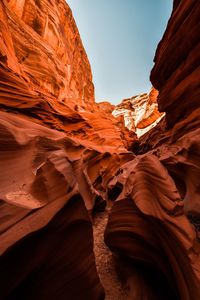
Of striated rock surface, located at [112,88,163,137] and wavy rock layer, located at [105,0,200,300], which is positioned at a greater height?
striated rock surface, located at [112,88,163,137]

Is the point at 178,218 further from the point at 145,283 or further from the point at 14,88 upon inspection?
the point at 14,88

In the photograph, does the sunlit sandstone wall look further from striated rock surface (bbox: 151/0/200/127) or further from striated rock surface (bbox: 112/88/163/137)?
striated rock surface (bbox: 112/88/163/137)

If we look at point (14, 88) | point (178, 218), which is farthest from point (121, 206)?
point (14, 88)

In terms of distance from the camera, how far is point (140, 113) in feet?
128

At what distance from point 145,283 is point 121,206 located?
1410 millimetres

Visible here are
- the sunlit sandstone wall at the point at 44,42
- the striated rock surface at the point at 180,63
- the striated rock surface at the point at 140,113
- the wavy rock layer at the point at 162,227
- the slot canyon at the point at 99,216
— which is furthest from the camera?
the striated rock surface at the point at 140,113

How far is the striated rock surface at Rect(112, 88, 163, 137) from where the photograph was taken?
32250mm

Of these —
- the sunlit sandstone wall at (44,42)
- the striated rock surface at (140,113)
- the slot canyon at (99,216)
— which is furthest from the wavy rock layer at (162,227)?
the striated rock surface at (140,113)

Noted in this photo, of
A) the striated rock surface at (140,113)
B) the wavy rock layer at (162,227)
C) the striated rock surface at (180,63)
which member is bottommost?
the wavy rock layer at (162,227)

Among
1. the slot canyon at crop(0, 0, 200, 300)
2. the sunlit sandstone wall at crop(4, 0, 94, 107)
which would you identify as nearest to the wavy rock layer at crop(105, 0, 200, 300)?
the slot canyon at crop(0, 0, 200, 300)

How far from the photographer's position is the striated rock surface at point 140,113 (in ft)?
106

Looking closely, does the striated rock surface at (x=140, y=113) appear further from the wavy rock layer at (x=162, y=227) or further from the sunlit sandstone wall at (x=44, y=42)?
the wavy rock layer at (x=162, y=227)

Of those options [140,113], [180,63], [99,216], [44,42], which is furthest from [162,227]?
[140,113]

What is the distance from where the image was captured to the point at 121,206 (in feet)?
12.8
